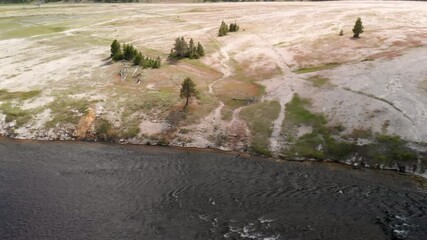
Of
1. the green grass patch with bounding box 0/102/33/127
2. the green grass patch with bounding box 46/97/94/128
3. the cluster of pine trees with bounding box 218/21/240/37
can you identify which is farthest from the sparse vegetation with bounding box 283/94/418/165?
the cluster of pine trees with bounding box 218/21/240/37

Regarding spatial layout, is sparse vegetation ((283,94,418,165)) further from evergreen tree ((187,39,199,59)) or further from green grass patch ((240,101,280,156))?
evergreen tree ((187,39,199,59))

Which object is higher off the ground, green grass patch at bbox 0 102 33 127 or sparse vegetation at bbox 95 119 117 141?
green grass patch at bbox 0 102 33 127

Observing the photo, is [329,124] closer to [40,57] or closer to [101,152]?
[101,152]

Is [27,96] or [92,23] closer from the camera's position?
[27,96]

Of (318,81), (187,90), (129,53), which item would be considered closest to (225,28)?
(129,53)

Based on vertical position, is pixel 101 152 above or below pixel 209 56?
below

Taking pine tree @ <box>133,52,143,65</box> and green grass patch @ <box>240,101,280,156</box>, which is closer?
green grass patch @ <box>240,101,280,156</box>

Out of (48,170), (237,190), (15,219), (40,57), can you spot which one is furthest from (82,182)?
(40,57)
